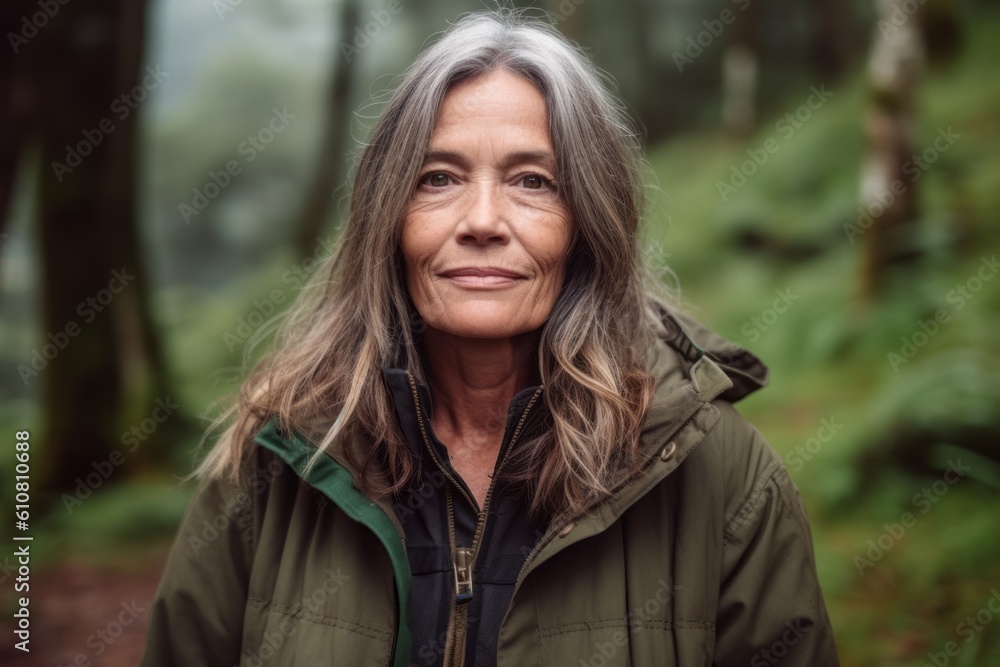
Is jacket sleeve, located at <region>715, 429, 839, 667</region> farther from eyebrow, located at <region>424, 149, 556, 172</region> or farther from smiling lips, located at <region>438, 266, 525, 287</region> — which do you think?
eyebrow, located at <region>424, 149, 556, 172</region>

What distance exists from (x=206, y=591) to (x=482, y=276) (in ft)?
3.75

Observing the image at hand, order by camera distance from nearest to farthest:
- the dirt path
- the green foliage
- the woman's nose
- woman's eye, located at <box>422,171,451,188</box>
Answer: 1. the woman's nose
2. woman's eye, located at <box>422,171,451,188</box>
3. the green foliage
4. the dirt path

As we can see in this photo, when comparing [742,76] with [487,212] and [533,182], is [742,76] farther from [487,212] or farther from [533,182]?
[487,212]

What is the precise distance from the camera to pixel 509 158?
2078 mm

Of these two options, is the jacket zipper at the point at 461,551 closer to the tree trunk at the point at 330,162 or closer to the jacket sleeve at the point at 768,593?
the jacket sleeve at the point at 768,593

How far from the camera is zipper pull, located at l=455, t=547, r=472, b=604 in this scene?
1955 mm

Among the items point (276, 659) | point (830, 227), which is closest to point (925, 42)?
point (830, 227)

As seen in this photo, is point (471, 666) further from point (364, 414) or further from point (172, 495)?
point (172, 495)

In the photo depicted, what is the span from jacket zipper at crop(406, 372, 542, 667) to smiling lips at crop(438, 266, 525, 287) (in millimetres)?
294

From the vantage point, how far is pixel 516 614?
190 cm

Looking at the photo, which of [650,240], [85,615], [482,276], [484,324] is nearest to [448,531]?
[484,324]

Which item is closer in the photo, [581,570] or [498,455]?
[581,570]

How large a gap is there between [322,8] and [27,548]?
5.24 m

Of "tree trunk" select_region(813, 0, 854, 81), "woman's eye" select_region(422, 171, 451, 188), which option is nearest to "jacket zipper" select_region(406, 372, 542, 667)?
"woman's eye" select_region(422, 171, 451, 188)
